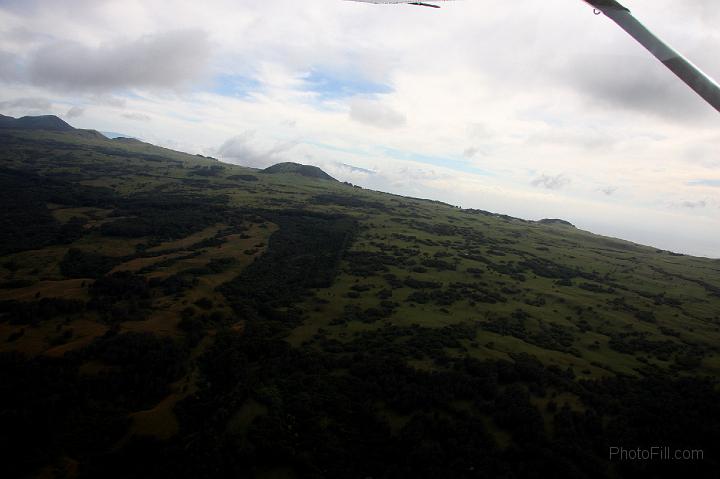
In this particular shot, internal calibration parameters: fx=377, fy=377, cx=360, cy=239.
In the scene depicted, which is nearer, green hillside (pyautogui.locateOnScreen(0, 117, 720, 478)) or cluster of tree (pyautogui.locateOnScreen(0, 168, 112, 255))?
green hillside (pyautogui.locateOnScreen(0, 117, 720, 478))

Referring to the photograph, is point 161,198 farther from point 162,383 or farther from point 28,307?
point 162,383

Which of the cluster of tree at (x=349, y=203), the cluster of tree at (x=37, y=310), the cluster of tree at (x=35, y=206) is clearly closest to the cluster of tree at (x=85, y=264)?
the cluster of tree at (x=35, y=206)

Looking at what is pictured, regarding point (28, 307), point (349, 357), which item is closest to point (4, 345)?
point (28, 307)

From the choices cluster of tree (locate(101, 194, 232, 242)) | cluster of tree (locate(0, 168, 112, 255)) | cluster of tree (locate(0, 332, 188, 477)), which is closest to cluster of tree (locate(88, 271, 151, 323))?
cluster of tree (locate(0, 332, 188, 477))

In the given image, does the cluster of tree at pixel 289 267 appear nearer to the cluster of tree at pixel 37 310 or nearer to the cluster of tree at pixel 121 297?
the cluster of tree at pixel 121 297

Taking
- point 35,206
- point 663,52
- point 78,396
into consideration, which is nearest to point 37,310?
point 78,396

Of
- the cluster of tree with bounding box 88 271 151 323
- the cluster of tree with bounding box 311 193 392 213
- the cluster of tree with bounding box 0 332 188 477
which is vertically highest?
the cluster of tree with bounding box 311 193 392 213

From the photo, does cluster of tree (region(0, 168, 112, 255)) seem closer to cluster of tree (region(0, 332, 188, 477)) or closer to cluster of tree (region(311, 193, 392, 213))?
cluster of tree (region(0, 332, 188, 477))
